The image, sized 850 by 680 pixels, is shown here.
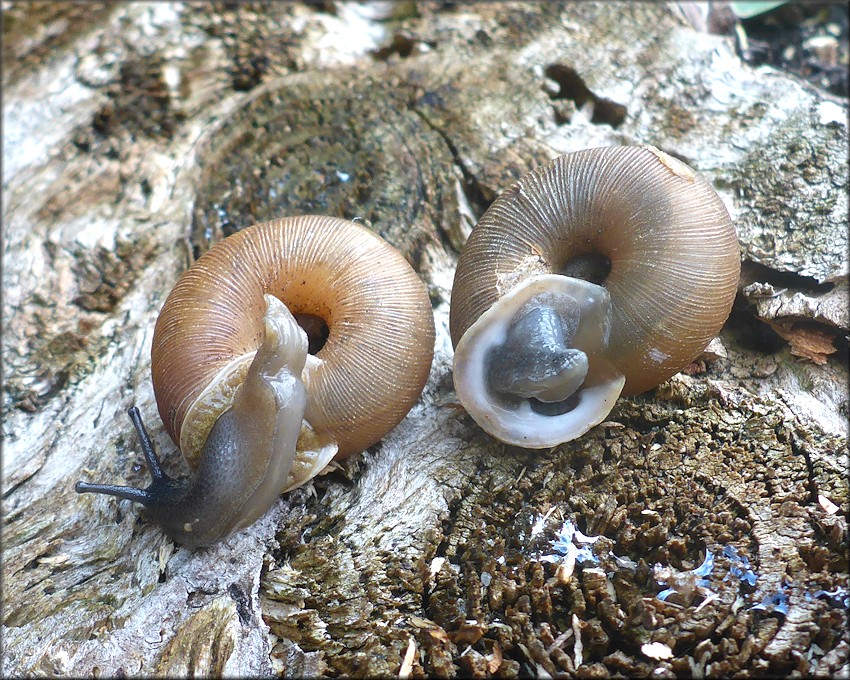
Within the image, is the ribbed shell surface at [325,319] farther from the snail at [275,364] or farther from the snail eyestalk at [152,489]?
the snail eyestalk at [152,489]

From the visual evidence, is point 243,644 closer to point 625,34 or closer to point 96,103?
point 96,103

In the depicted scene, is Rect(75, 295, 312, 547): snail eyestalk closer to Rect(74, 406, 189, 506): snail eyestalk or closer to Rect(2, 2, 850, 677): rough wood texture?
Rect(74, 406, 189, 506): snail eyestalk

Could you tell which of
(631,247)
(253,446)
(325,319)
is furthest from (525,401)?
(253,446)

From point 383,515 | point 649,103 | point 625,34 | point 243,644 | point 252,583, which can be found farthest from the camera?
point 625,34

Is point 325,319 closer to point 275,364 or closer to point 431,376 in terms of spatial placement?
point 275,364

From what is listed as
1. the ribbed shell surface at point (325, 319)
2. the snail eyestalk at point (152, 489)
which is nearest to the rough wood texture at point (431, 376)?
the snail eyestalk at point (152, 489)

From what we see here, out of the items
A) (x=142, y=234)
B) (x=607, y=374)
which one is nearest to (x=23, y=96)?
(x=142, y=234)
